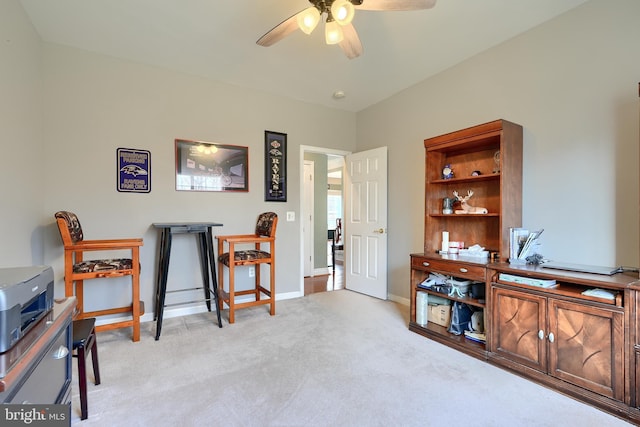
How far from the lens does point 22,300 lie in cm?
87

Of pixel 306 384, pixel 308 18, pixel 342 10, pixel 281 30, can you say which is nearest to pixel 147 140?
pixel 281 30

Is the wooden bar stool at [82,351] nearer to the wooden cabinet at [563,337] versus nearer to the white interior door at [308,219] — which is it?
the wooden cabinet at [563,337]

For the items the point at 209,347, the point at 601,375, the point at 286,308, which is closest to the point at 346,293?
the point at 286,308

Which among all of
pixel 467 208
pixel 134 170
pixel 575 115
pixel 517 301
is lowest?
pixel 517 301

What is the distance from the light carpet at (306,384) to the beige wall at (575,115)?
1.22 meters

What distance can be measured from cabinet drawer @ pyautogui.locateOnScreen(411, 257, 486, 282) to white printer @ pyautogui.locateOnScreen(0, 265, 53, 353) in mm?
2614

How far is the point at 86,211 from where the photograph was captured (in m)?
2.90

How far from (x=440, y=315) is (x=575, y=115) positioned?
200cm

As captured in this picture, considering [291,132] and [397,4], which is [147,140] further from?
[397,4]

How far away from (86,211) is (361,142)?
346cm

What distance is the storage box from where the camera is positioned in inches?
112

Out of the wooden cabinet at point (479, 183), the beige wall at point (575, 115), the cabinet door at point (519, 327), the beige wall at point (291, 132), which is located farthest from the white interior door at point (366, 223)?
the cabinet door at point (519, 327)

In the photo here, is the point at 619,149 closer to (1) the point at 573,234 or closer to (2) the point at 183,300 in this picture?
(1) the point at 573,234

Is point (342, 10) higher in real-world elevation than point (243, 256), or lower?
higher
